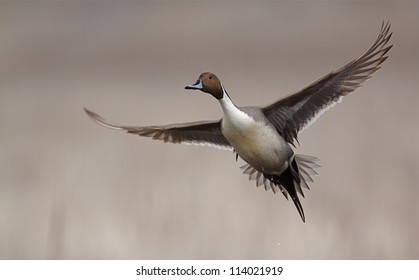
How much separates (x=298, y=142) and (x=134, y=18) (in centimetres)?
50

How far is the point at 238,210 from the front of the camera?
Answer: 1404 mm

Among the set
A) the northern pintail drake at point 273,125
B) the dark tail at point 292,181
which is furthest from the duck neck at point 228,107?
the dark tail at point 292,181

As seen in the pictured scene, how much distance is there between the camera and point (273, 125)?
1.28 meters

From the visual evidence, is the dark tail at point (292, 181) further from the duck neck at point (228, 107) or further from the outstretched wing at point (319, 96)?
the duck neck at point (228, 107)

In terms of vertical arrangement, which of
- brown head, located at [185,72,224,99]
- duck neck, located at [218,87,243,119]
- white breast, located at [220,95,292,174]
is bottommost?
white breast, located at [220,95,292,174]

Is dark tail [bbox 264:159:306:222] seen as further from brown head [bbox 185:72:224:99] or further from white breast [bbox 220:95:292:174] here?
brown head [bbox 185:72:224:99]

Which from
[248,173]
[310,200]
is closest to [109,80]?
[248,173]

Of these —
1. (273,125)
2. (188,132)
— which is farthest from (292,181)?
(188,132)

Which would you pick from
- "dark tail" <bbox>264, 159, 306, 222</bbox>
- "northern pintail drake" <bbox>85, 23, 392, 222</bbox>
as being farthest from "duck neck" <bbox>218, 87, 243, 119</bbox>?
"dark tail" <bbox>264, 159, 306, 222</bbox>

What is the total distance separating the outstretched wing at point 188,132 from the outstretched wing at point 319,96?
111mm

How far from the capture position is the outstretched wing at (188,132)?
1303 millimetres

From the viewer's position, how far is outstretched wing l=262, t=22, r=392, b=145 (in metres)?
1.25

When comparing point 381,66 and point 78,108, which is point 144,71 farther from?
point 381,66

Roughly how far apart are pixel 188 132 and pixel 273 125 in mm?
183
